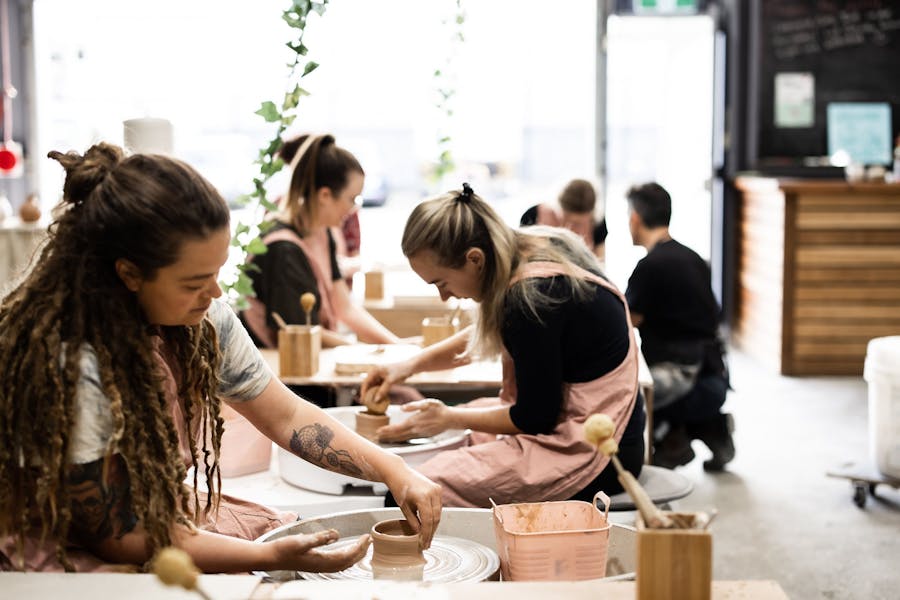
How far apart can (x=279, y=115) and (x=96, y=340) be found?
144 centimetres

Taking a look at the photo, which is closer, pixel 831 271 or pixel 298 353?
pixel 298 353

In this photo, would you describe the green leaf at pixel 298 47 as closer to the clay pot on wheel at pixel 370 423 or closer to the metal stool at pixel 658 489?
the clay pot on wheel at pixel 370 423

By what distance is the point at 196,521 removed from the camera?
6.13 feet

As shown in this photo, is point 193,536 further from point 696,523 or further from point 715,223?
point 715,223

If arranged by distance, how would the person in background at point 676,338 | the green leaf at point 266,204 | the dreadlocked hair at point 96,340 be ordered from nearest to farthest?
1. the dreadlocked hair at point 96,340
2. the green leaf at point 266,204
3. the person in background at point 676,338

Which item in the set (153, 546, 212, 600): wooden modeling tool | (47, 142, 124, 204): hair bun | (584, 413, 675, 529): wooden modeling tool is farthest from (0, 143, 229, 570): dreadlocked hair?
(584, 413, 675, 529): wooden modeling tool

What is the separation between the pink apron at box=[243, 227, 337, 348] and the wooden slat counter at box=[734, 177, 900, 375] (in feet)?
10.2

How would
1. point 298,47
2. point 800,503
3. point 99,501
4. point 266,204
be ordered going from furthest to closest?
point 800,503, point 266,204, point 298,47, point 99,501

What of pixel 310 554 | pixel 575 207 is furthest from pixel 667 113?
pixel 310 554

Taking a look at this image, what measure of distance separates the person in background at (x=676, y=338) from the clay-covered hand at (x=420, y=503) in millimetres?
2565

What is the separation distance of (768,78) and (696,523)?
6.09m

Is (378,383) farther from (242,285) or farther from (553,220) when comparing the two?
(553,220)

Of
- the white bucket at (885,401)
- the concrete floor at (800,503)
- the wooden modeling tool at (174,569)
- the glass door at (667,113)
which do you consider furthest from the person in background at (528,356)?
the glass door at (667,113)

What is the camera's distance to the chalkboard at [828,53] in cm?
675
